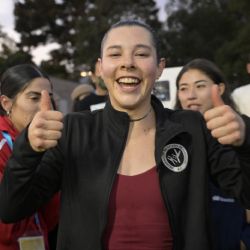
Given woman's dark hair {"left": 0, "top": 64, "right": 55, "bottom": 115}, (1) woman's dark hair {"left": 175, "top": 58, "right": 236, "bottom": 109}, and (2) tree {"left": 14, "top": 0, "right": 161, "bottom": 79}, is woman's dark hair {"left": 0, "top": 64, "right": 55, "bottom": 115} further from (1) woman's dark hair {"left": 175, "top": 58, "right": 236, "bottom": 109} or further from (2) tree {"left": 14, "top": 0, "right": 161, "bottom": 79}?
(2) tree {"left": 14, "top": 0, "right": 161, "bottom": 79}

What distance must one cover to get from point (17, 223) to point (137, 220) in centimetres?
93

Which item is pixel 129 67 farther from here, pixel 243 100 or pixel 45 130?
pixel 243 100

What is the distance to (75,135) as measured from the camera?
2176 mm

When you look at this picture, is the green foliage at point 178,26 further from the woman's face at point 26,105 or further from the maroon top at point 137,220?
the maroon top at point 137,220

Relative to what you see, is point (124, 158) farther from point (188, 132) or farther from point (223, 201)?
point (223, 201)

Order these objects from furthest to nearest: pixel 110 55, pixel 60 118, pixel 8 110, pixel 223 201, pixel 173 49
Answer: pixel 173 49, pixel 8 110, pixel 223 201, pixel 110 55, pixel 60 118

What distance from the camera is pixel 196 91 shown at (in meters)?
3.60

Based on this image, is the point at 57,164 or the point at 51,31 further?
the point at 51,31

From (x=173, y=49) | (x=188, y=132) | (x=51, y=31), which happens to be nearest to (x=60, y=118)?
(x=188, y=132)

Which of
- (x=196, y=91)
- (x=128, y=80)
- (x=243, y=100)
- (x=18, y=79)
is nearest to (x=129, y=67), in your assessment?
(x=128, y=80)

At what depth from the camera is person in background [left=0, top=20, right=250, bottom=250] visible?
1.96 meters

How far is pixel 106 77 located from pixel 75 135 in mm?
301

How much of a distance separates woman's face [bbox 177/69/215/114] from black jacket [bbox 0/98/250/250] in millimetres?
1346

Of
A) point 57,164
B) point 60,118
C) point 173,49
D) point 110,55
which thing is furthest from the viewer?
point 173,49
